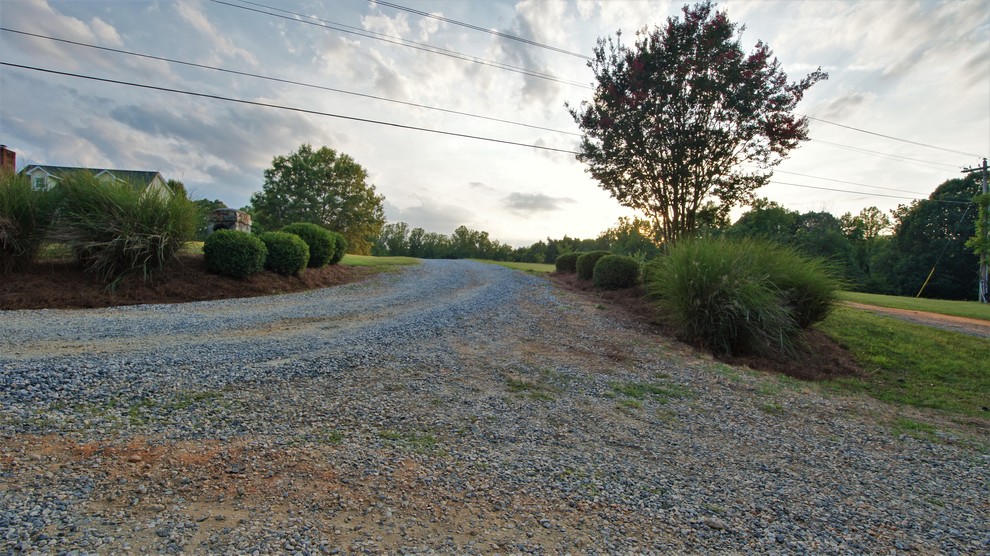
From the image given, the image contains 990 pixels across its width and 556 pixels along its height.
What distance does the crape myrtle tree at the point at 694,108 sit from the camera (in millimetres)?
9594

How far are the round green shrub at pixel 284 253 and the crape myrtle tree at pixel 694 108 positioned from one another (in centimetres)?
774

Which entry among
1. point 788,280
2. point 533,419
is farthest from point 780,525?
point 788,280

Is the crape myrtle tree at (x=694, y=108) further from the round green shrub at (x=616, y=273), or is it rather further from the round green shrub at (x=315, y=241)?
the round green shrub at (x=315, y=241)

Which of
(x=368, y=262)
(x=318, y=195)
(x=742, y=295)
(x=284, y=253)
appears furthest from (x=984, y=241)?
(x=318, y=195)

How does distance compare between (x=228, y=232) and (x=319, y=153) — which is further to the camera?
(x=319, y=153)

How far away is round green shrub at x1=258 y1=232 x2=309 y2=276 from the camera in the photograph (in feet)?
33.3

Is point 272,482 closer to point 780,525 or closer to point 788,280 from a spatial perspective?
point 780,525

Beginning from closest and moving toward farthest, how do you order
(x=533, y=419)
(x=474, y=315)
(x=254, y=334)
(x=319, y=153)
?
(x=533, y=419), (x=254, y=334), (x=474, y=315), (x=319, y=153)

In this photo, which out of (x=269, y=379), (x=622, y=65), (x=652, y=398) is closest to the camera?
(x=269, y=379)

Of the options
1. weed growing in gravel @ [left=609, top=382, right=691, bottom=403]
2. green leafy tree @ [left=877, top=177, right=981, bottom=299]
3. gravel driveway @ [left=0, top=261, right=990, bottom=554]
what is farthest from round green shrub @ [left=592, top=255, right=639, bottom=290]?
green leafy tree @ [left=877, top=177, right=981, bottom=299]

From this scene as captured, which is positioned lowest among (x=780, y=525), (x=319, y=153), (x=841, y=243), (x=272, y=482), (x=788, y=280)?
(x=780, y=525)

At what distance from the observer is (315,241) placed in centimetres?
1187

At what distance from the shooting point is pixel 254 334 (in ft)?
17.6

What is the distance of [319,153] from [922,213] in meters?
42.6
